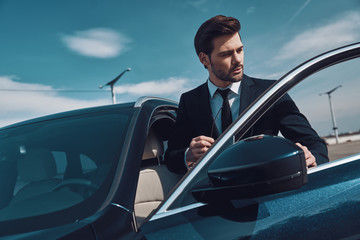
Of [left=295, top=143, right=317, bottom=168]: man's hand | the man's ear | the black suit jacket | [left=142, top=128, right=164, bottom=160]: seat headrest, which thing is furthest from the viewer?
[left=142, top=128, right=164, bottom=160]: seat headrest

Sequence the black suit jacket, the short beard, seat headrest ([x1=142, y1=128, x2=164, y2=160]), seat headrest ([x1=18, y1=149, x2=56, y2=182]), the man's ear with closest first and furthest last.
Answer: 1. the black suit jacket
2. seat headrest ([x1=18, y1=149, x2=56, y2=182])
3. the short beard
4. the man's ear
5. seat headrest ([x1=142, y1=128, x2=164, y2=160])

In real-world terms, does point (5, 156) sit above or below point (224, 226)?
above

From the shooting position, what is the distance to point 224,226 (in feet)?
3.76

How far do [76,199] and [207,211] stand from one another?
1.74ft

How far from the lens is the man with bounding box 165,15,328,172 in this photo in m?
1.61

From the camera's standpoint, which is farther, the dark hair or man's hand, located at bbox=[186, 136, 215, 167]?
the dark hair

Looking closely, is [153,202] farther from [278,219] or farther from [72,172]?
[278,219]

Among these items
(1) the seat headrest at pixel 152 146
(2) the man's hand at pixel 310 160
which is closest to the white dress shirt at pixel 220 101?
(1) the seat headrest at pixel 152 146

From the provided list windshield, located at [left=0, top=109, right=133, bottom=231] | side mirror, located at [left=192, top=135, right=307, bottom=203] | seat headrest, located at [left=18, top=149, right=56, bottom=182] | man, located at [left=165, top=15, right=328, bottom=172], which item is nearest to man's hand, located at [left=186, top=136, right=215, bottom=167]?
man, located at [left=165, top=15, right=328, bottom=172]

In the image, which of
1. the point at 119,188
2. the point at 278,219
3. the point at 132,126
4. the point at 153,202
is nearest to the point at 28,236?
the point at 119,188

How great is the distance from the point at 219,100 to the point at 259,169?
1209mm

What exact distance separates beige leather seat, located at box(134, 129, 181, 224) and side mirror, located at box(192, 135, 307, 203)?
3.39 feet

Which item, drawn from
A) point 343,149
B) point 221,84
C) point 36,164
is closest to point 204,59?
point 221,84

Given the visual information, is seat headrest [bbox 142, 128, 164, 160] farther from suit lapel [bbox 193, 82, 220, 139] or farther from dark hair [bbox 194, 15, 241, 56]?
dark hair [bbox 194, 15, 241, 56]
